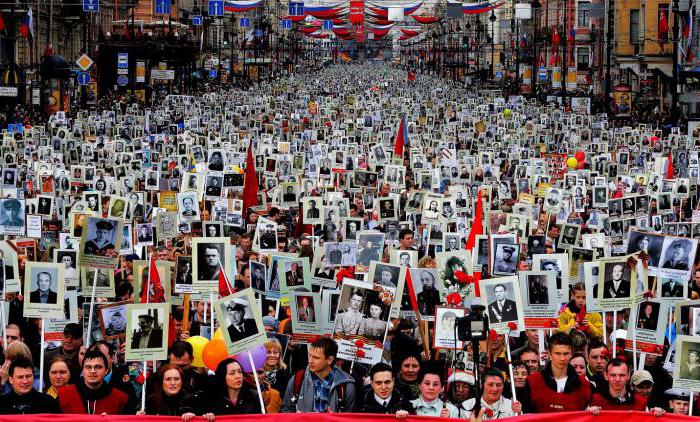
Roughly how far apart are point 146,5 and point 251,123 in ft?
176

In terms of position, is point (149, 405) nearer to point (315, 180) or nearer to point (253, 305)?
point (253, 305)

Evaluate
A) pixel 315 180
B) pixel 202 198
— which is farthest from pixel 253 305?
pixel 315 180

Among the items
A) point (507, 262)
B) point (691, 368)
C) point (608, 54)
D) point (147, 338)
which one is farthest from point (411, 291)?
point (608, 54)

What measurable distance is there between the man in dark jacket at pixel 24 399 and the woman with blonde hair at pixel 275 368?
1.84 metres

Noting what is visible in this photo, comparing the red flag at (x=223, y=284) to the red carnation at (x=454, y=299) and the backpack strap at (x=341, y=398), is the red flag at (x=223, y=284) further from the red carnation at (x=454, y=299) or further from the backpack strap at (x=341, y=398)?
the backpack strap at (x=341, y=398)

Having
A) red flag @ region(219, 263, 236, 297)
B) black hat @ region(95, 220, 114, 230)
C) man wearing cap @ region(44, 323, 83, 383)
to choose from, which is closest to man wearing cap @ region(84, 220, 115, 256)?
black hat @ region(95, 220, 114, 230)

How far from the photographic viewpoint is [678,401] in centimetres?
1015

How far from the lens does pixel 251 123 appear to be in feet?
156

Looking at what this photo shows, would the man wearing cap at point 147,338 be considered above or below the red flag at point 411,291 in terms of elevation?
below

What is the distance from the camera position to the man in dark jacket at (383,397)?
9.93m

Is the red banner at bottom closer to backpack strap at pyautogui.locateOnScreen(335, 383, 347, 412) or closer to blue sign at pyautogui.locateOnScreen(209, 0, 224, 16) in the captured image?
backpack strap at pyautogui.locateOnScreen(335, 383, 347, 412)

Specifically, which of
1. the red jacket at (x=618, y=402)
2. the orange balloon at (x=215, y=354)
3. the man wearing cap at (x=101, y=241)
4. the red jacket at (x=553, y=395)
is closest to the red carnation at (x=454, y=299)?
the red jacket at (x=553, y=395)

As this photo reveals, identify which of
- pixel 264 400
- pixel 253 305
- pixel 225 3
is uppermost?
pixel 225 3

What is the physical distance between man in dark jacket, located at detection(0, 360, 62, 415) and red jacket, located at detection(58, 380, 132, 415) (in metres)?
0.13
